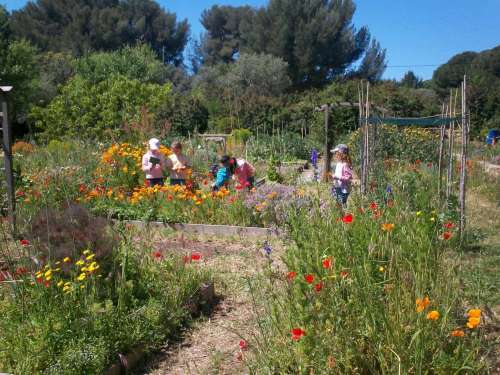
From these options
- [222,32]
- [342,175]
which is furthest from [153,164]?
[222,32]

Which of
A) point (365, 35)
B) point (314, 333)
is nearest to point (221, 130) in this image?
point (314, 333)

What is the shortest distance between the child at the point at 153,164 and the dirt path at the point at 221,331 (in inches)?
95.3

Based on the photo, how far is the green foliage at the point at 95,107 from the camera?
65.0 feet

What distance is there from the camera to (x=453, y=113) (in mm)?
6301

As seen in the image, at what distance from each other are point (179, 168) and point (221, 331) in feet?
14.2

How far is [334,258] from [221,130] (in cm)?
1703

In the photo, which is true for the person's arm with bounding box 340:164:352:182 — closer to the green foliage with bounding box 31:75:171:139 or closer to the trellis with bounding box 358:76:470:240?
the trellis with bounding box 358:76:470:240

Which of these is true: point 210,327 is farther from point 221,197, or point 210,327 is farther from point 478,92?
point 478,92

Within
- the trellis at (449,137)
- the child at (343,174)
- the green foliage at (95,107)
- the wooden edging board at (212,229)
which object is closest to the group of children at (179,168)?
the child at (343,174)

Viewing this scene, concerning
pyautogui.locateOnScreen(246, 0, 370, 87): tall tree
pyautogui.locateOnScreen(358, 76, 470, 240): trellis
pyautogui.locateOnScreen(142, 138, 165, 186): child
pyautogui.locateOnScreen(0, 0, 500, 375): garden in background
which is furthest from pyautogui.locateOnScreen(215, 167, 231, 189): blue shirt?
pyautogui.locateOnScreen(246, 0, 370, 87): tall tree

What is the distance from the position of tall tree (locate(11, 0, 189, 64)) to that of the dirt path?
36545 millimetres

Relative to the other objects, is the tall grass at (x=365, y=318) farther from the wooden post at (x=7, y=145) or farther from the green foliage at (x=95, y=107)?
the green foliage at (x=95, y=107)

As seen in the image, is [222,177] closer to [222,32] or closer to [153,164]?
[153,164]

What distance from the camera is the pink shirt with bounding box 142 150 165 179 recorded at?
25.0ft
